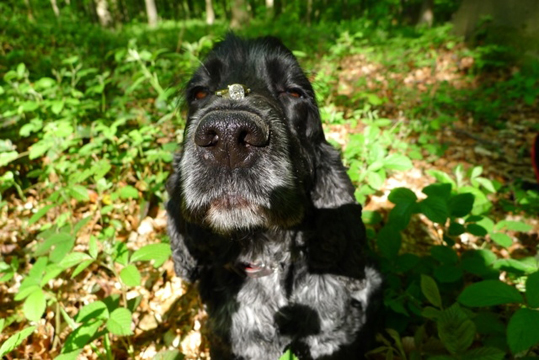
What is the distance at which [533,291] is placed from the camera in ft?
4.61

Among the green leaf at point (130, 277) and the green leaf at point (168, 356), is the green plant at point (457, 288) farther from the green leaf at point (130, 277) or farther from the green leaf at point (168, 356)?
the green leaf at point (130, 277)

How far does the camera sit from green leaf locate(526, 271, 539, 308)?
1384 mm

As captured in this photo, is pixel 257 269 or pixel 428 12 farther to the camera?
pixel 428 12

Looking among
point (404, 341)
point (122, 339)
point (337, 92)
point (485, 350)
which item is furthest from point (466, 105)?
point (122, 339)

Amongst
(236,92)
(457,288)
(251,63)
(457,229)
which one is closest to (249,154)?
(236,92)

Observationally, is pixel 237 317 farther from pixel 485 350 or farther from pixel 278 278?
pixel 485 350

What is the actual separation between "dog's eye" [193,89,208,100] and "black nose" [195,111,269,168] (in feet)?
→ 3.00

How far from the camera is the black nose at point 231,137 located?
1.45 metres

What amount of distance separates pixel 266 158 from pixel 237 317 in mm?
1322

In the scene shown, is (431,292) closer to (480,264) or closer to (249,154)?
(480,264)

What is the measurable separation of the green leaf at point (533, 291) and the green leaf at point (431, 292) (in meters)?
0.44

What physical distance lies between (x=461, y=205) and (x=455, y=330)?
2.93 ft

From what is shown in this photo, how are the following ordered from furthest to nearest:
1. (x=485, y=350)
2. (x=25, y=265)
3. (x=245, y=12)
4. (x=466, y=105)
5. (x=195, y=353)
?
(x=245, y=12) → (x=466, y=105) → (x=25, y=265) → (x=195, y=353) → (x=485, y=350)

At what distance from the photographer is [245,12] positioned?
17172mm
